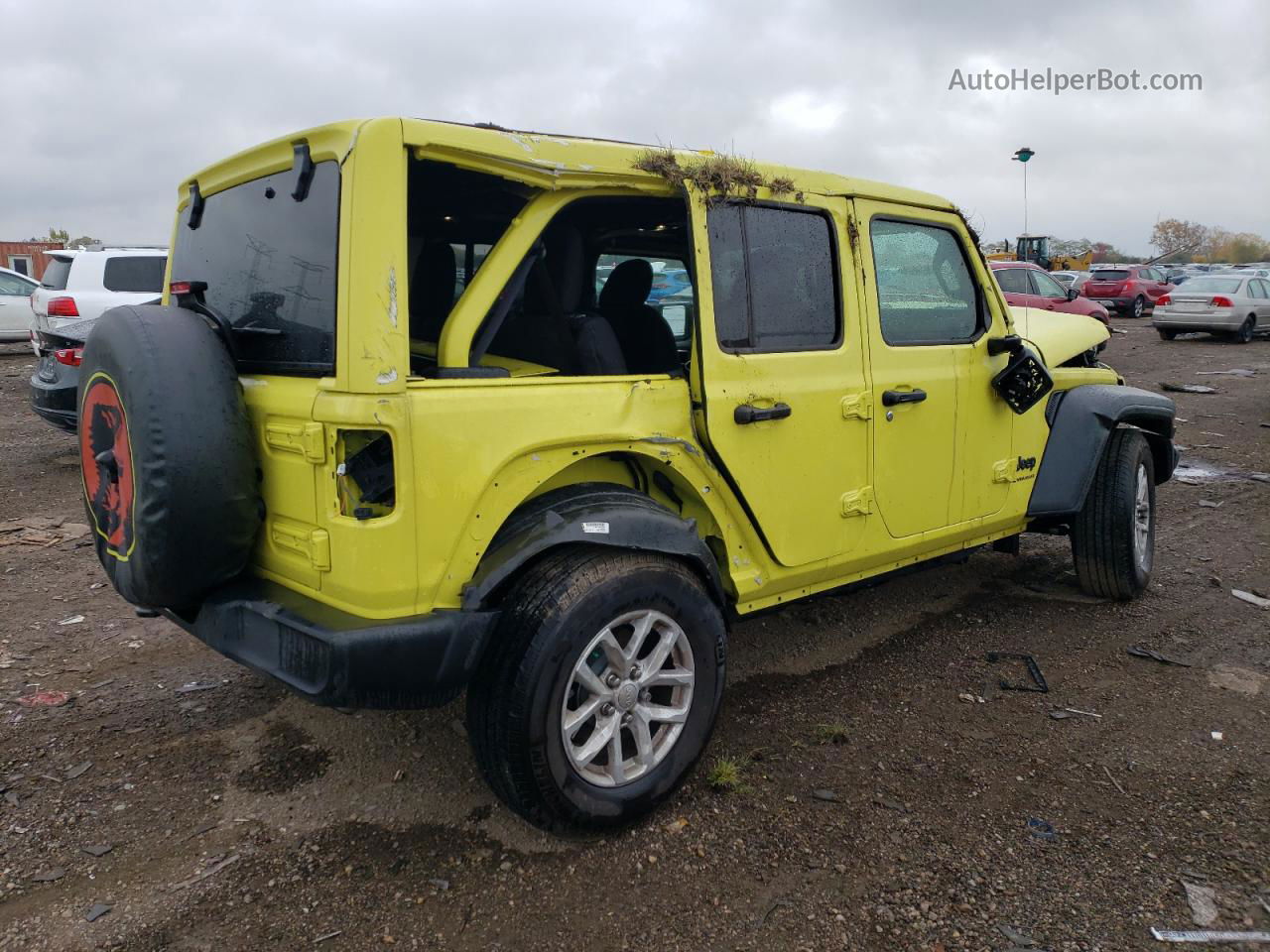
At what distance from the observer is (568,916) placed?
2.45 metres

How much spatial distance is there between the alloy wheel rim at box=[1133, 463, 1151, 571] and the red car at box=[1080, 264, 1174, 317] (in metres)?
23.6

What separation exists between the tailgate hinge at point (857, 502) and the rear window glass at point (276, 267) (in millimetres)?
1891

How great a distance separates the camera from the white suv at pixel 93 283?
9.98 m

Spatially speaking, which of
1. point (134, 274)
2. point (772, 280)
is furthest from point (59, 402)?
point (772, 280)

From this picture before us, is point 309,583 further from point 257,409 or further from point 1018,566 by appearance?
point 1018,566

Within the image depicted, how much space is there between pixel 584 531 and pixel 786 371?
1.02 meters

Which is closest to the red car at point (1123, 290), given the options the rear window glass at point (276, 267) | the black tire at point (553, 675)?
the black tire at point (553, 675)

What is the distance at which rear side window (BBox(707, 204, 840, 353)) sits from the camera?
3.06 meters

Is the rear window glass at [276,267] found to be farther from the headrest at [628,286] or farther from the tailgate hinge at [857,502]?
the tailgate hinge at [857,502]

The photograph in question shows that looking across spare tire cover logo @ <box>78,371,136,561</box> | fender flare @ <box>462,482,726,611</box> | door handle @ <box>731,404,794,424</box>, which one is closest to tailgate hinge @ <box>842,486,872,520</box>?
door handle @ <box>731,404,794,424</box>

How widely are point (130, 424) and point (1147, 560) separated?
4.74 meters

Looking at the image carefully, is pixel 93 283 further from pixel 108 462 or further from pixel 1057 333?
pixel 1057 333

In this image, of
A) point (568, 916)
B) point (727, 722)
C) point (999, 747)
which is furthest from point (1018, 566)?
point (568, 916)

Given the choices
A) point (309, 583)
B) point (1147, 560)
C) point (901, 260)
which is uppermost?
point (901, 260)
